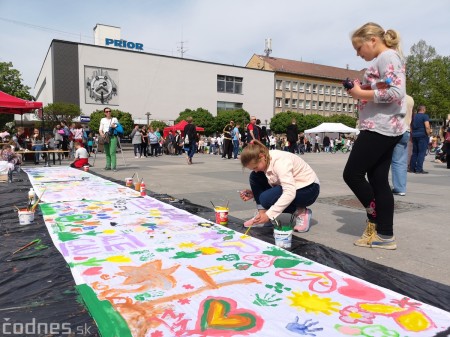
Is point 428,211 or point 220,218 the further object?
point 428,211

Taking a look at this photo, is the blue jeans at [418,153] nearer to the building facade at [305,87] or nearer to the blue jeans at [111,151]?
the blue jeans at [111,151]

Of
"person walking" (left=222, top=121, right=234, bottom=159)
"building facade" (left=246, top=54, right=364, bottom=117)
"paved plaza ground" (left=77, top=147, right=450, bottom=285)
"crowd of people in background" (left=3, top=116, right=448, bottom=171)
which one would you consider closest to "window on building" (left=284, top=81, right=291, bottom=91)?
"building facade" (left=246, top=54, right=364, bottom=117)

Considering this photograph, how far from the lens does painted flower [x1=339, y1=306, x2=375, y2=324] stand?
1.64 m

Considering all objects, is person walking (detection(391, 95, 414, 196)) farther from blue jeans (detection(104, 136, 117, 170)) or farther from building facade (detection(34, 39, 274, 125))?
building facade (detection(34, 39, 274, 125))

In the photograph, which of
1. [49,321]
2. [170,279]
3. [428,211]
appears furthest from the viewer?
[428,211]

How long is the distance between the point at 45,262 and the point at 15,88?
51106mm

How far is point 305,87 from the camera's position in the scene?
203ft

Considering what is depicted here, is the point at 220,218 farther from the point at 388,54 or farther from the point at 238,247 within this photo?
the point at 388,54

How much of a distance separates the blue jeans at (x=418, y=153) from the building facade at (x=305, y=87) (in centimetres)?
4924

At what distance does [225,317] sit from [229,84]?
50491 millimetres

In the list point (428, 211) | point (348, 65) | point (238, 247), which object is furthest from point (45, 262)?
point (348, 65)

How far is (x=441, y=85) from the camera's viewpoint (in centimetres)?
4444

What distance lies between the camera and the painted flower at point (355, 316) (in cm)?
164

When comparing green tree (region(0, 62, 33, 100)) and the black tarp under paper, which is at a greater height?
green tree (region(0, 62, 33, 100))
